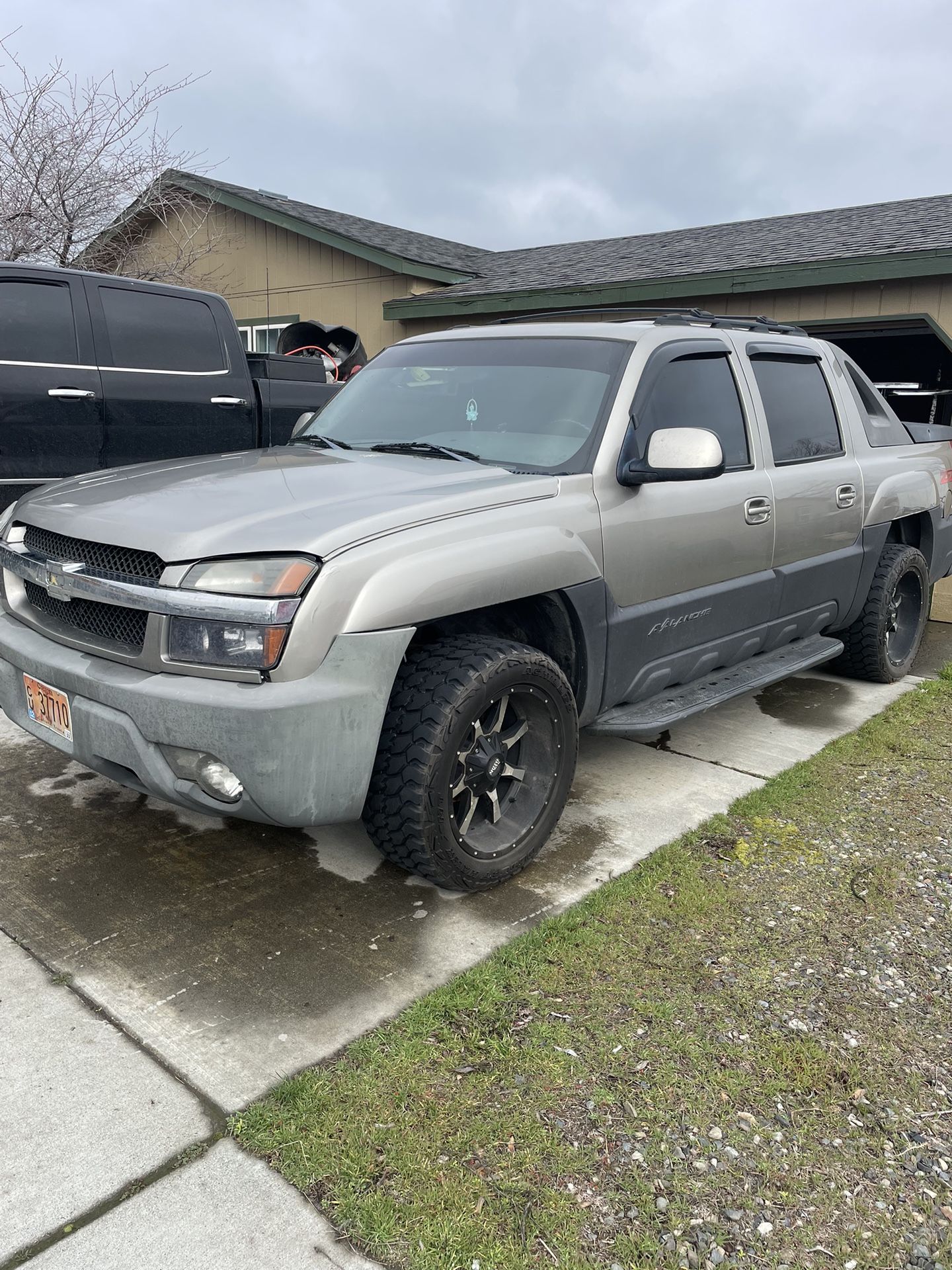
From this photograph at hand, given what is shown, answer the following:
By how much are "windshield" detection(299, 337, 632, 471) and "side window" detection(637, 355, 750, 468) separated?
0.66 feet

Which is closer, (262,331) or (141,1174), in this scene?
(141,1174)

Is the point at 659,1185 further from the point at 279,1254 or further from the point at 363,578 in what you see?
the point at 363,578

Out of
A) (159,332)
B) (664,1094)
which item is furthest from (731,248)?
(664,1094)

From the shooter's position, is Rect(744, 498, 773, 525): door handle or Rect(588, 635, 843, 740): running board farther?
Rect(744, 498, 773, 525): door handle

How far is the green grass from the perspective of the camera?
1903mm

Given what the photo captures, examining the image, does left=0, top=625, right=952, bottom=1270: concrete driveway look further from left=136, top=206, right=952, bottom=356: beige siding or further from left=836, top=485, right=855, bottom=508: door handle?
left=136, top=206, right=952, bottom=356: beige siding

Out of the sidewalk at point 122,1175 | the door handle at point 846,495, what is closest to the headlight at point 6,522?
the sidewalk at point 122,1175

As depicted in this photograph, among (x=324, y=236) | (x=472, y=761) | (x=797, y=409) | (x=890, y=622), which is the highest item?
(x=324, y=236)

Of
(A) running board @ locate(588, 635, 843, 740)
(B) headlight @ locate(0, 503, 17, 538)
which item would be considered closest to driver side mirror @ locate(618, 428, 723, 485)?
(A) running board @ locate(588, 635, 843, 740)

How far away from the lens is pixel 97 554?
2.89 m

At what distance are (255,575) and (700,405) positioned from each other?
7.17ft

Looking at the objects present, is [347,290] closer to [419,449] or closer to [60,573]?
[419,449]

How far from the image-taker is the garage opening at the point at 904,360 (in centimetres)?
995

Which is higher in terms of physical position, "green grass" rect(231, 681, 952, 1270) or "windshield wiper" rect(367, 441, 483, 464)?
"windshield wiper" rect(367, 441, 483, 464)
